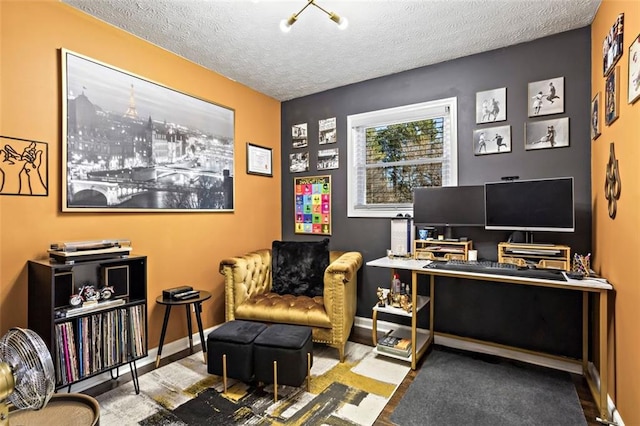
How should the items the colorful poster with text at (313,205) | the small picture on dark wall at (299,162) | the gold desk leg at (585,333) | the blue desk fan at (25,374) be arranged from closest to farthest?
1. the blue desk fan at (25,374)
2. the gold desk leg at (585,333)
3. the colorful poster with text at (313,205)
4. the small picture on dark wall at (299,162)

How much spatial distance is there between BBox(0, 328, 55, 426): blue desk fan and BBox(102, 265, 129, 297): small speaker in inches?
48.5

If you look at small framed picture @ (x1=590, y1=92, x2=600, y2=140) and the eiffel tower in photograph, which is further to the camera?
the eiffel tower in photograph

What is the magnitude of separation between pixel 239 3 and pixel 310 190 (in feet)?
7.04

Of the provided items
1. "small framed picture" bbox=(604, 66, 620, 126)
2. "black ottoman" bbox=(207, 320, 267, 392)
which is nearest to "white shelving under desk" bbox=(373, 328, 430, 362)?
"black ottoman" bbox=(207, 320, 267, 392)

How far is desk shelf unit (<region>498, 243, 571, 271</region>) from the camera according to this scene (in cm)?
235

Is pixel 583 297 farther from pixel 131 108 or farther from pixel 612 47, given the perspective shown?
pixel 131 108

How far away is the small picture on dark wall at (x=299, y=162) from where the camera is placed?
3.99m

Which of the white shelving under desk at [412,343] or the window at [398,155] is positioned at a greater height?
the window at [398,155]

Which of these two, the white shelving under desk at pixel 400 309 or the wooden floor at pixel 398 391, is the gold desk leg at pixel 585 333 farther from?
the white shelving under desk at pixel 400 309

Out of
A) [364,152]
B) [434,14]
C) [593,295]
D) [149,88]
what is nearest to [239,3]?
[149,88]

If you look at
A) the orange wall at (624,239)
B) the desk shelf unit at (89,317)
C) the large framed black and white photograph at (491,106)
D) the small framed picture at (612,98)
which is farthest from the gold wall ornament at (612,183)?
the desk shelf unit at (89,317)

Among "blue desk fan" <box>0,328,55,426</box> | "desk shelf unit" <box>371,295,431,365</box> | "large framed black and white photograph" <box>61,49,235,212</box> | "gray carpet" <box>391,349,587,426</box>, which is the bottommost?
"gray carpet" <box>391,349,587,426</box>

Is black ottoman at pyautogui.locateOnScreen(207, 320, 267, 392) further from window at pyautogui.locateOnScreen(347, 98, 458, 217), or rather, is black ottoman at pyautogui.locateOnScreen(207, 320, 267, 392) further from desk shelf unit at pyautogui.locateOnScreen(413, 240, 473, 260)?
window at pyautogui.locateOnScreen(347, 98, 458, 217)

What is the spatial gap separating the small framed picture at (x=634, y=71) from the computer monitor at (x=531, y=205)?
77 centimetres
